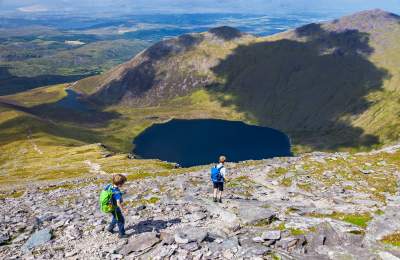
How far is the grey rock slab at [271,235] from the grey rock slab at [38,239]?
49.4 feet

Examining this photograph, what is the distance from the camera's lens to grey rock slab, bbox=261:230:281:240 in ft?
88.5

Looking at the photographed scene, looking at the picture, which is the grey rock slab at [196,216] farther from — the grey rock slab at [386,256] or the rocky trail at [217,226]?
the grey rock slab at [386,256]

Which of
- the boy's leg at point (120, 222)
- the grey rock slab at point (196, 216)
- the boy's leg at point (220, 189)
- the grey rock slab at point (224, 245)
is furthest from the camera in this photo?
the boy's leg at point (220, 189)

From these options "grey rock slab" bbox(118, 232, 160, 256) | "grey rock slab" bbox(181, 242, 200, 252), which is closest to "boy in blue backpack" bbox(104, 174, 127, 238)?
"grey rock slab" bbox(118, 232, 160, 256)

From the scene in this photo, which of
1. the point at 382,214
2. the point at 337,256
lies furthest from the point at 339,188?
the point at 337,256

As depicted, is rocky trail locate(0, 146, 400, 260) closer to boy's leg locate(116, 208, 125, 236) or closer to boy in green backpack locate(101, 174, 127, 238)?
boy's leg locate(116, 208, 125, 236)

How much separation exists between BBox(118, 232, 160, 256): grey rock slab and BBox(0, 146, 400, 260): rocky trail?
0.21ft

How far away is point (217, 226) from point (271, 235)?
4581mm

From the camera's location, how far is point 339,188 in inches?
1929

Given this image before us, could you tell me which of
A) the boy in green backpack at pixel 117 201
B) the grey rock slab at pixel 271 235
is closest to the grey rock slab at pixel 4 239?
the boy in green backpack at pixel 117 201

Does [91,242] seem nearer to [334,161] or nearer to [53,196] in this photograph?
[53,196]

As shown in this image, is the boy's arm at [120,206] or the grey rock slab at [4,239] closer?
the boy's arm at [120,206]

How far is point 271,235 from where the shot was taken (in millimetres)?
27266

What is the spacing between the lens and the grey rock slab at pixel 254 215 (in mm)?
31234
